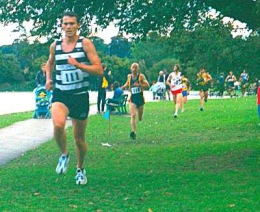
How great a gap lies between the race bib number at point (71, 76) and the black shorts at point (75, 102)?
18cm

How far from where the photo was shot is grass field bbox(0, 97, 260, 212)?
860 cm

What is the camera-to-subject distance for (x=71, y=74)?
9.70 metres

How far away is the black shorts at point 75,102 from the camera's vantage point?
9828mm

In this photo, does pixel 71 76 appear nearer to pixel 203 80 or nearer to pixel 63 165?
pixel 63 165

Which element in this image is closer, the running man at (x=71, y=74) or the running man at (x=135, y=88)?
the running man at (x=71, y=74)

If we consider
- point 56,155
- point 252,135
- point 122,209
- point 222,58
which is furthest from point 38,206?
point 252,135

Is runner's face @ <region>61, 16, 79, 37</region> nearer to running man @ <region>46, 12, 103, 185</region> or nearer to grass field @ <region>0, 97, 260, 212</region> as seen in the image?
running man @ <region>46, 12, 103, 185</region>

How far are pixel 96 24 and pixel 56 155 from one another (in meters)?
3.14


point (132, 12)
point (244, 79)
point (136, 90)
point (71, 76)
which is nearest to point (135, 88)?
point (136, 90)

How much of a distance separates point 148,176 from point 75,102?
1694 mm

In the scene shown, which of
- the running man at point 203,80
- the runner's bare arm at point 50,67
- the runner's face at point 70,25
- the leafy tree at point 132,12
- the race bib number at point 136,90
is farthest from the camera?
the race bib number at point 136,90

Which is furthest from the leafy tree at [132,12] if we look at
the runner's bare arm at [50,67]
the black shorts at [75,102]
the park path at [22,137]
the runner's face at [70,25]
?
the park path at [22,137]

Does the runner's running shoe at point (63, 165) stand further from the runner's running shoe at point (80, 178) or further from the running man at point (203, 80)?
the running man at point (203, 80)

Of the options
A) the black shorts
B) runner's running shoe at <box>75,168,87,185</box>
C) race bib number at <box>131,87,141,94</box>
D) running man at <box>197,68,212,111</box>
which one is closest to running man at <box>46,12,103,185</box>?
the black shorts
